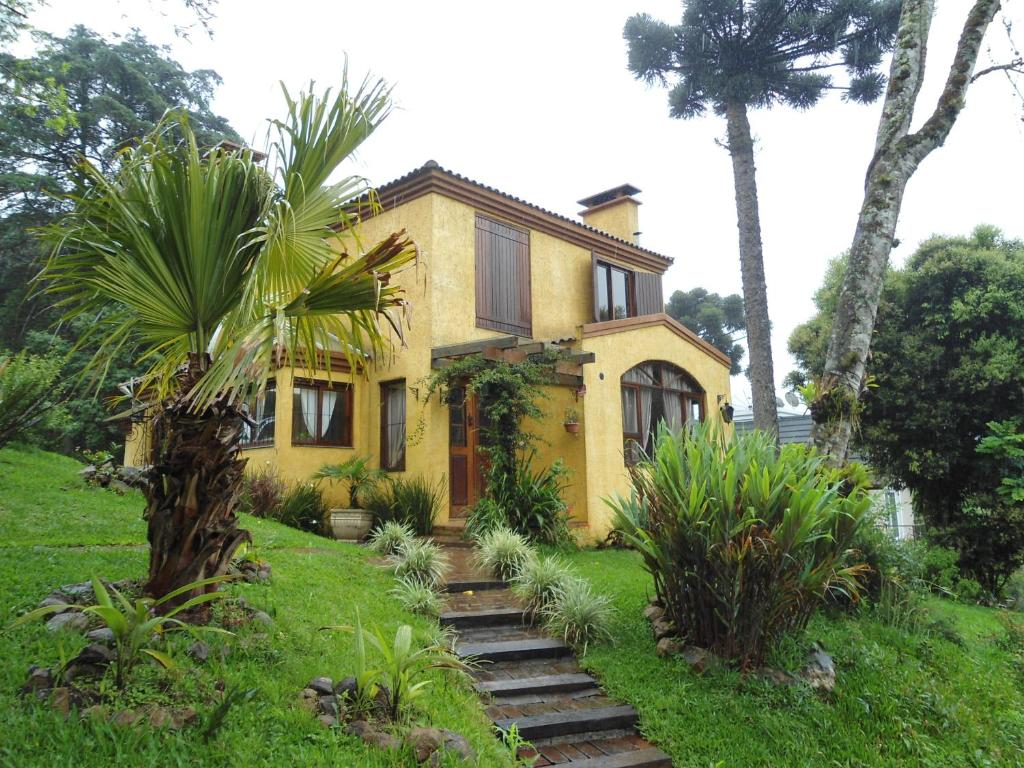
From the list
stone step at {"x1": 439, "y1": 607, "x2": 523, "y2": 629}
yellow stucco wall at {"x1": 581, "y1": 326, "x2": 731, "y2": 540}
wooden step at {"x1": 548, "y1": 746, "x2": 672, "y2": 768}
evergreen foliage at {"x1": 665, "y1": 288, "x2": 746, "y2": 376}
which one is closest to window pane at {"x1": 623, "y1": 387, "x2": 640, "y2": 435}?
yellow stucco wall at {"x1": 581, "y1": 326, "x2": 731, "y2": 540}

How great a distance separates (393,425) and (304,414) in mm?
1599

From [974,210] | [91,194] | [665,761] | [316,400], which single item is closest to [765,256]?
[974,210]

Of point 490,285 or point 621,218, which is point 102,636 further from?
point 621,218

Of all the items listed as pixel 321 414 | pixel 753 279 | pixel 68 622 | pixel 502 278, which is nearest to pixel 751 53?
pixel 753 279

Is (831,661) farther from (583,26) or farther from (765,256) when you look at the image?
(765,256)

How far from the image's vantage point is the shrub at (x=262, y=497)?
11547 millimetres

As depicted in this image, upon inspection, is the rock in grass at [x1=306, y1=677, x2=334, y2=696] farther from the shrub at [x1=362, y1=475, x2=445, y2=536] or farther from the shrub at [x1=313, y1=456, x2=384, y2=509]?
the shrub at [x1=313, y1=456, x2=384, y2=509]

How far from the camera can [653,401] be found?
46.0 feet

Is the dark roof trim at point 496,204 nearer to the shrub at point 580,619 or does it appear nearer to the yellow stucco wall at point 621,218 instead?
the yellow stucco wall at point 621,218

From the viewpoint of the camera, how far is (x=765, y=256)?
602 inches

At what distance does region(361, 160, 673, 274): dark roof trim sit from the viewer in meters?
12.9

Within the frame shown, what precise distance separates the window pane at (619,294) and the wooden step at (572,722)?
38.3 feet

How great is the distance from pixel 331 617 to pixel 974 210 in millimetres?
15524

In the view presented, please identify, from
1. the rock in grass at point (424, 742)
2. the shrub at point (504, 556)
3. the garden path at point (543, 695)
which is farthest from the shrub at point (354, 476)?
the rock in grass at point (424, 742)
